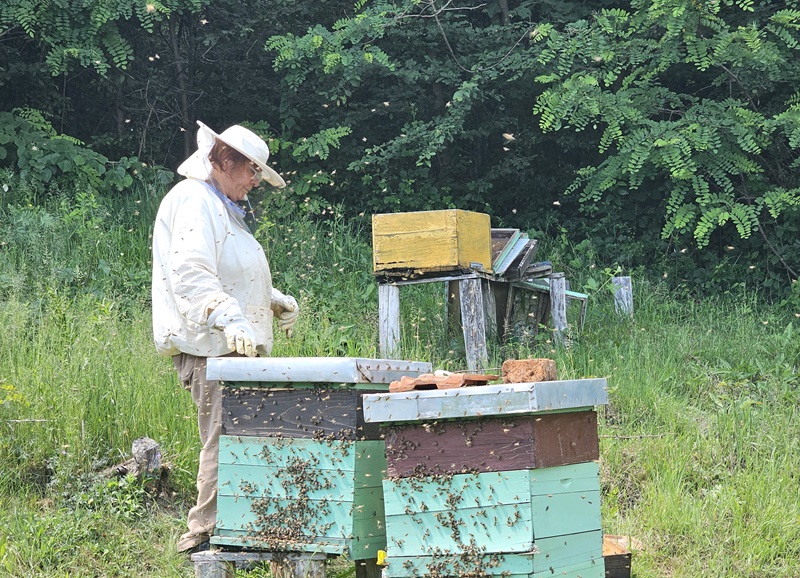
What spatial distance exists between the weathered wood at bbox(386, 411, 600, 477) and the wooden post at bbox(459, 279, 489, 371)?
3586 mm

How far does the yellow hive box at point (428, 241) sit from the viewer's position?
625 cm

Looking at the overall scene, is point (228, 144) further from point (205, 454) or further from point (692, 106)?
point (692, 106)

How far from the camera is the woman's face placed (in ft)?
12.2

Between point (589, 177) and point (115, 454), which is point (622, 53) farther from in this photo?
point (115, 454)

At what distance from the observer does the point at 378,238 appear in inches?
255

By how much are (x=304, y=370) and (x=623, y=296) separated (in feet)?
17.9

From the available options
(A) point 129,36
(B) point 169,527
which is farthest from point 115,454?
(A) point 129,36

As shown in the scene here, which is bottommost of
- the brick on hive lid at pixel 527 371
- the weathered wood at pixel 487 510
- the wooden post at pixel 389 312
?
the weathered wood at pixel 487 510

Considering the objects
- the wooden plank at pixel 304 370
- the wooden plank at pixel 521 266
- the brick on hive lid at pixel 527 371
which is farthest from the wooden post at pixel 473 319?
the brick on hive lid at pixel 527 371

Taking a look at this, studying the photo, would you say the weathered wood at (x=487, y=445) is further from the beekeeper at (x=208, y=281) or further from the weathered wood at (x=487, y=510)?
the beekeeper at (x=208, y=281)

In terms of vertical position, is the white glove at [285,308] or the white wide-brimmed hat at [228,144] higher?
the white wide-brimmed hat at [228,144]

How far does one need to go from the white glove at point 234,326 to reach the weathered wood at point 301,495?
1.03 ft

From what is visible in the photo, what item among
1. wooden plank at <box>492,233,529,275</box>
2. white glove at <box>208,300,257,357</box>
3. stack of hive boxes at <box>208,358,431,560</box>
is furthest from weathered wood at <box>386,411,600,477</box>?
wooden plank at <box>492,233,529,275</box>

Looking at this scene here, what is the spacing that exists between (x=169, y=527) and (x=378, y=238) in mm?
2773
